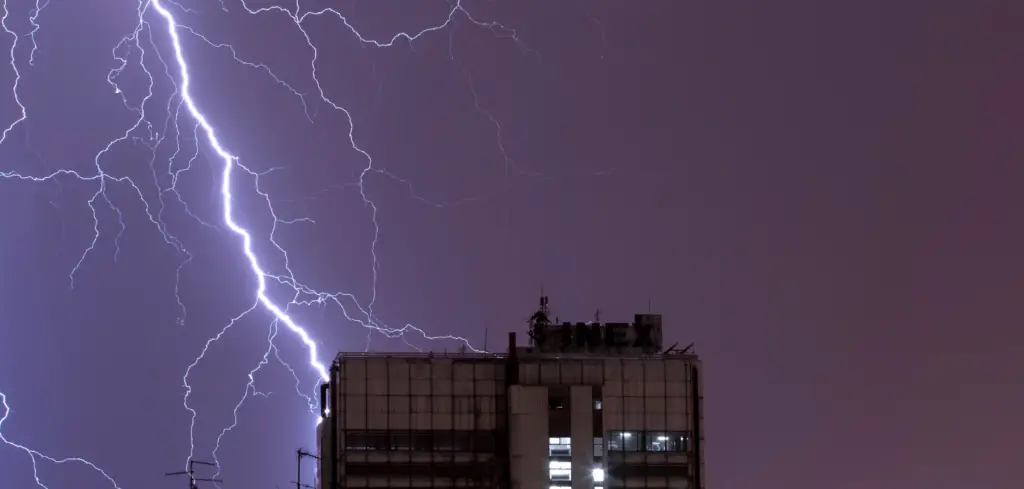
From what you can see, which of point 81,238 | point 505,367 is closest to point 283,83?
point 81,238

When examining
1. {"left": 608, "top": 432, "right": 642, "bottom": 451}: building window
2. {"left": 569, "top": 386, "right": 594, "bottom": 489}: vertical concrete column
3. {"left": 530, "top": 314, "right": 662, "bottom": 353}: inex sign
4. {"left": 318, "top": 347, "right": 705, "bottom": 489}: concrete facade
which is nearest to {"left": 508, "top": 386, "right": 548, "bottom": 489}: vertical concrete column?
{"left": 318, "top": 347, "right": 705, "bottom": 489}: concrete facade

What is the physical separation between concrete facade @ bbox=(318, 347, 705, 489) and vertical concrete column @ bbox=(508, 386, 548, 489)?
0.01 meters

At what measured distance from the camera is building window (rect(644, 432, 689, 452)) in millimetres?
21000

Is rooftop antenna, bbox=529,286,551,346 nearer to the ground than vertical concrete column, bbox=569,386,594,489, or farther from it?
farther from it

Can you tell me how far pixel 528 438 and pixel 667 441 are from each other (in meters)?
1.97

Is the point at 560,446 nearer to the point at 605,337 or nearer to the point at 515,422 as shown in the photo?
the point at 515,422

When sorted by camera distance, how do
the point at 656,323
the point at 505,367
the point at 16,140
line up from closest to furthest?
the point at 505,367 → the point at 656,323 → the point at 16,140

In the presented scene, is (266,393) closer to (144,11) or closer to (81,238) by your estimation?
(81,238)

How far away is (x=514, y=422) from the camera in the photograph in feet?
67.4

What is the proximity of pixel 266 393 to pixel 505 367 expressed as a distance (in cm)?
748

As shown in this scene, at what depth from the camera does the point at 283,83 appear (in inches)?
1080

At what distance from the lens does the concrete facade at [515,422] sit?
20531 mm

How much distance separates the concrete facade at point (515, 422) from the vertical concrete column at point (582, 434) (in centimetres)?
1

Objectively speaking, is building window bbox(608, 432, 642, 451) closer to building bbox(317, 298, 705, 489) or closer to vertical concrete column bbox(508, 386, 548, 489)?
building bbox(317, 298, 705, 489)
